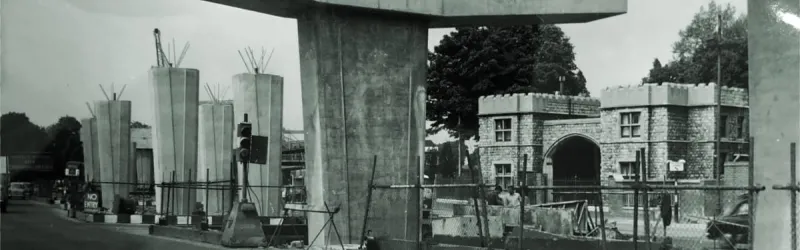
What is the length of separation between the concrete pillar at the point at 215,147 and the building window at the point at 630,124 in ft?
74.7

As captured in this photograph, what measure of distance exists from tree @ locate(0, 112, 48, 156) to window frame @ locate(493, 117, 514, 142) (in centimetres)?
4098

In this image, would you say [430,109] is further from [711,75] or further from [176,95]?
[176,95]

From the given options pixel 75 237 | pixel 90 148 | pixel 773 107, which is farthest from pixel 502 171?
pixel 773 107

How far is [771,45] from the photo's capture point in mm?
12508

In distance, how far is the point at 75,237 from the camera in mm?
25969

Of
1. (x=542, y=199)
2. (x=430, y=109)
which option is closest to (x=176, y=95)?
(x=542, y=199)

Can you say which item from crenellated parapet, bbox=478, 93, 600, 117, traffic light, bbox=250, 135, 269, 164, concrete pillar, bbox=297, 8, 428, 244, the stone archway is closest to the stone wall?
crenellated parapet, bbox=478, 93, 600, 117

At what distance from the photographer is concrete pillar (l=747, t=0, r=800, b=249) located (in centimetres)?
1228

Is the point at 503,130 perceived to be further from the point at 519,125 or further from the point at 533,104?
the point at 533,104

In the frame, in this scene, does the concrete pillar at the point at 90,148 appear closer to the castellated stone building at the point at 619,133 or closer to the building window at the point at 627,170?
the castellated stone building at the point at 619,133

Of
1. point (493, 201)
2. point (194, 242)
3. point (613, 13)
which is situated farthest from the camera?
point (493, 201)

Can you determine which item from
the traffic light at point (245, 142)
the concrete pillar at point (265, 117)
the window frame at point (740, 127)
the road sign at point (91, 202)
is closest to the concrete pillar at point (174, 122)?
the concrete pillar at point (265, 117)

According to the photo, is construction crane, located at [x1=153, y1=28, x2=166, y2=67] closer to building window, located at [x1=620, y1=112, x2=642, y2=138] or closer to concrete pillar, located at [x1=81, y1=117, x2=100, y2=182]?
concrete pillar, located at [x1=81, y1=117, x2=100, y2=182]

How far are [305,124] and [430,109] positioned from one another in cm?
4533
